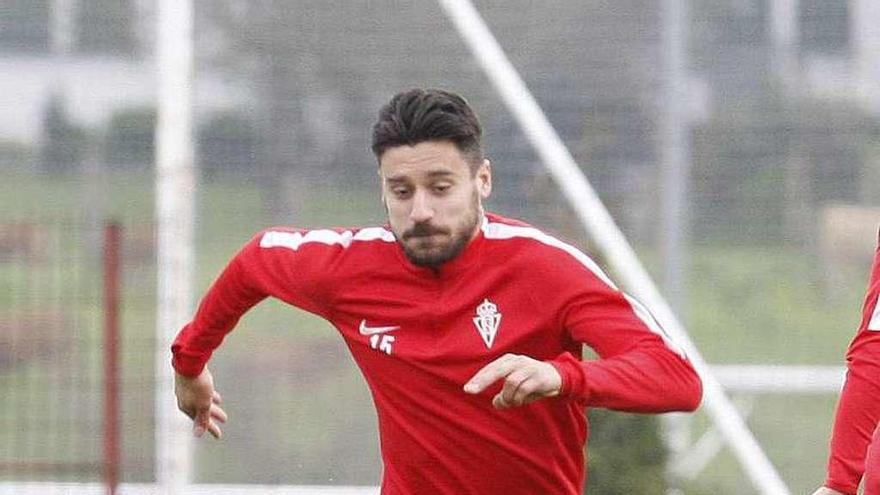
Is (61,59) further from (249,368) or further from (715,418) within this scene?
(715,418)

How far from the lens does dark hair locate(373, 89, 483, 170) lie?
4.81 m

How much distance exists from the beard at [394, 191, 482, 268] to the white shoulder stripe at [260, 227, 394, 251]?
0.78 ft

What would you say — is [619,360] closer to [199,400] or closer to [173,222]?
[199,400]

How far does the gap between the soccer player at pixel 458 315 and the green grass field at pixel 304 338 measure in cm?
498

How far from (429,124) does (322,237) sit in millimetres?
599

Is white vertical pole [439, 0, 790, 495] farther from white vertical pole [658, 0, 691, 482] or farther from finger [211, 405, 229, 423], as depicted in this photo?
finger [211, 405, 229, 423]

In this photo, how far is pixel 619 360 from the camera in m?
4.43

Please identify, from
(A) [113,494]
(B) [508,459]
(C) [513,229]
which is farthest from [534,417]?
(A) [113,494]

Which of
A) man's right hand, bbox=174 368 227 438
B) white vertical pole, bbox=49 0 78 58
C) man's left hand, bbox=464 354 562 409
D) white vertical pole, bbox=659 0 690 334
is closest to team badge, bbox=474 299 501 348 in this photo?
man's left hand, bbox=464 354 562 409

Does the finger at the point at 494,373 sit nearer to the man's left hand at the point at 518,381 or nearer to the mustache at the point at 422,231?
the man's left hand at the point at 518,381

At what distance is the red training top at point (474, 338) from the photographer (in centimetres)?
471

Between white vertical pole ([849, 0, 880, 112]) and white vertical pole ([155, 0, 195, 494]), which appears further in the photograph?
white vertical pole ([849, 0, 880, 112])

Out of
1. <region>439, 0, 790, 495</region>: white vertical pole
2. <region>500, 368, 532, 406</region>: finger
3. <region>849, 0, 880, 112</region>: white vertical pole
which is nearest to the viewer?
<region>500, 368, 532, 406</region>: finger

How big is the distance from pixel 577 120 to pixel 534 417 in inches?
219
